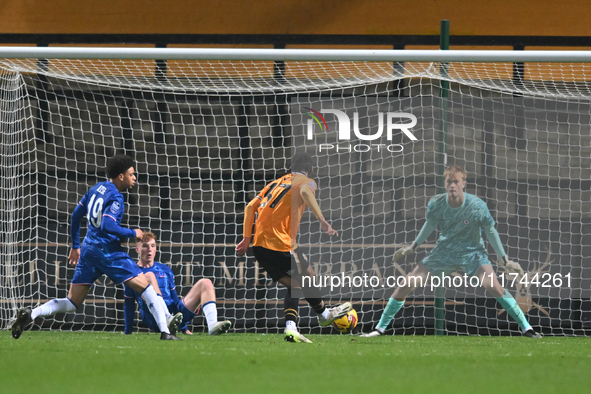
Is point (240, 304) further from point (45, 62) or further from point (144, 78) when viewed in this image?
point (45, 62)

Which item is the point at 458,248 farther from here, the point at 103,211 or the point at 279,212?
the point at 103,211

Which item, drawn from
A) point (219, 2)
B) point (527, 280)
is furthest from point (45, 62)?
point (527, 280)

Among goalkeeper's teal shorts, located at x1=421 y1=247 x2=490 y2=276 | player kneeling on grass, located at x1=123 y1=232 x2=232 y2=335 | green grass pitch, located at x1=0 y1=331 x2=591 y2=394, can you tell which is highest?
goalkeeper's teal shorts, located at x1=421 y1=247 x2=490 y2=276

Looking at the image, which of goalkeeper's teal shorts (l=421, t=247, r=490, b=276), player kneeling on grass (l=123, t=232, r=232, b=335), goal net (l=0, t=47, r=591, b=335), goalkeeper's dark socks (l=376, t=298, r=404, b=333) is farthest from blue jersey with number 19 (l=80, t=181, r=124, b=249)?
goalkeeper's teal shorts (l=421, t=247, r=490, b=276)

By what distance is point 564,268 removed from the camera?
25.4 feet

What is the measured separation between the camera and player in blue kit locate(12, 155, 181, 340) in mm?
5402

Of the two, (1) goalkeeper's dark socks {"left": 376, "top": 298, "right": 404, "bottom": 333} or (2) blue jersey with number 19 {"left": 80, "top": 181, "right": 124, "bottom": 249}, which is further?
(1) goalkeeper's dark socks {"left": 376, "top": 298, "right": 404, "bottom": 333}

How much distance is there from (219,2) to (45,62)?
85.1 inches

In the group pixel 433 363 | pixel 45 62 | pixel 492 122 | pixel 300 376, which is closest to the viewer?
pixel 300 376

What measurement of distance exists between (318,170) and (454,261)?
2242 mm

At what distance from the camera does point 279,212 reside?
578 cm

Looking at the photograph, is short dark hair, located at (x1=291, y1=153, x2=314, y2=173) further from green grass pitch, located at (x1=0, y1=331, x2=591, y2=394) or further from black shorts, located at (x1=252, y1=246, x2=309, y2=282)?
green grass pitch, located at (x1=0, y1=331, x2=591, y2=394)

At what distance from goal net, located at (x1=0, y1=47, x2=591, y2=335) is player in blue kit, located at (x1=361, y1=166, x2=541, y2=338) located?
3.29ft

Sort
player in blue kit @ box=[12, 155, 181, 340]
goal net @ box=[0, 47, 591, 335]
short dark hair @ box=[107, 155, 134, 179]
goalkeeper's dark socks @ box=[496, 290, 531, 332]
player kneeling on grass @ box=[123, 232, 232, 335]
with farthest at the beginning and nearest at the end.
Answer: goal net @ box=[0, 47, 591, 335]
goalkeeper's dark socks @ box=[496, 290, 531, 332]
player kneeling on grass @ box=[123, 232, 232, 335]
short dark hair @ box=[107, 155, 134, 179]
player in blue kit @ box=[12, 155, 181, 340]
